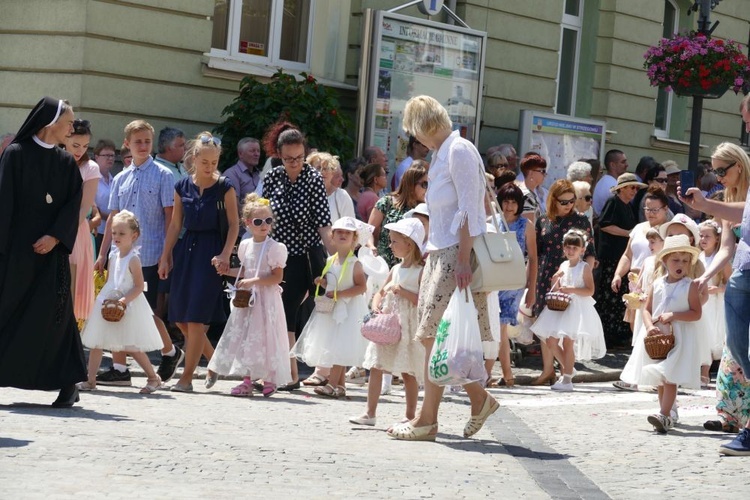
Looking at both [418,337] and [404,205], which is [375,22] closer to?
[404,205]

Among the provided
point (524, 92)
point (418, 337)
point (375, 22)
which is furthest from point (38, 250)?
point (524, 92)

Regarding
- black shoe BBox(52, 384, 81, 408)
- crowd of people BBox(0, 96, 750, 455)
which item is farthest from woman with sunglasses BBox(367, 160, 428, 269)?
black shoe BBox(52, 384, 81, 408)

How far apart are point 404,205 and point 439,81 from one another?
482 centimetres

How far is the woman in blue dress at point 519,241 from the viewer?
13.3 meters

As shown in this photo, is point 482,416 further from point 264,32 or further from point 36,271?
point 264,32

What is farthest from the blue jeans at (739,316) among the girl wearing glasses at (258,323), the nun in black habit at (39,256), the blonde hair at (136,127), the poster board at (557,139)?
the poster board at (557,139)

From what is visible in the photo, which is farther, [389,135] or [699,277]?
[389,135]

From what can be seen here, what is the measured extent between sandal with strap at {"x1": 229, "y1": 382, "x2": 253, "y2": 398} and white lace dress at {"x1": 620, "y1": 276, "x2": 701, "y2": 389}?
8.94 feet

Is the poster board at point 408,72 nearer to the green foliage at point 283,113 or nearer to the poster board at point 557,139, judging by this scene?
the green foliage at point 283,113

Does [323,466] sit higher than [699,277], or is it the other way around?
[699,277]

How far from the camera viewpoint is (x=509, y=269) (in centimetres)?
886

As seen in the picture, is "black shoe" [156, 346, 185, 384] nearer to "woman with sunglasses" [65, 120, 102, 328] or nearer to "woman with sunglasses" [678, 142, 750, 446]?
"woman with sunglasses" [65, 120, 102, 328]

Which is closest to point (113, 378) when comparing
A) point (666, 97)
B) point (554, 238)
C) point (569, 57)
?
point (554, 238)

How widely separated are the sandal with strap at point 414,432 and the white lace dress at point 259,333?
2.17 m
